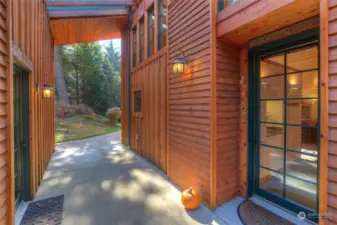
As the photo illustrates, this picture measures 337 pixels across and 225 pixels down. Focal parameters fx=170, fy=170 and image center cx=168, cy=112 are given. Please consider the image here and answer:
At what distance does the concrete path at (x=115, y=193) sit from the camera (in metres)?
2.34

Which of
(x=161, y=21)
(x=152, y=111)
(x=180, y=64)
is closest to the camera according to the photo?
(x=180, y=64)

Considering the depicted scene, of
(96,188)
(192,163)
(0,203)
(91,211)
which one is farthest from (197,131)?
(0,203)

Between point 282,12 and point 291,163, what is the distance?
→ 1930 millimetres

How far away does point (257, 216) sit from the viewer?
2330 mm

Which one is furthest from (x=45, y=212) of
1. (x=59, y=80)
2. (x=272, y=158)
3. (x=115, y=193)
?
(x=59, y=80)

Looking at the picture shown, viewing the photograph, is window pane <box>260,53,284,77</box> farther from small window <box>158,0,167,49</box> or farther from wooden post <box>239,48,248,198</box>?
small window <box>158,0,167,49</box>

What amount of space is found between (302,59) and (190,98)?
5.37ft

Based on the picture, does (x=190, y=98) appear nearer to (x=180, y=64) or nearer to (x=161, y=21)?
(x=180, y=64)

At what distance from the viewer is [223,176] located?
2641mm

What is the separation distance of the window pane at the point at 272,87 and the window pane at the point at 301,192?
1198 millimetres

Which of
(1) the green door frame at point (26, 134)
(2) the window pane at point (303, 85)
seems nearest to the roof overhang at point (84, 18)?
(1) the green door frame at point (26, 134)

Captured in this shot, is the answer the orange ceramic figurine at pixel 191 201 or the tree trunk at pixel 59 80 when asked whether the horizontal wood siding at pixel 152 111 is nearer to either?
the orange ceramic figurine at pixel 191 201

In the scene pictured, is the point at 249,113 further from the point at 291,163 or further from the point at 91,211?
the point at 91,211

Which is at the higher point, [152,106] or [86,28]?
[86,28]
